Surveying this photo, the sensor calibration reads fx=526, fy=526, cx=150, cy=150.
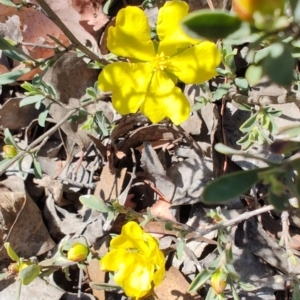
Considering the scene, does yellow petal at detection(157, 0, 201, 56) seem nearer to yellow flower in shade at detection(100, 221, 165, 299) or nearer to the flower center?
the flower center

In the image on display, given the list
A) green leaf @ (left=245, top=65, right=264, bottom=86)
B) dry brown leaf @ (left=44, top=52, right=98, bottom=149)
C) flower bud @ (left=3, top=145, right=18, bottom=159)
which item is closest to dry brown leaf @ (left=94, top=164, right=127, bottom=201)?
dry brown leaf @ (left=44, top=52, right=98, bottom=149)

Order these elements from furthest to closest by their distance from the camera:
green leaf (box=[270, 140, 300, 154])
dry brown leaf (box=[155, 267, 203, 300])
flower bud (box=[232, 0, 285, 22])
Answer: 1. dry brown leaf (box=[155, 267, 203, 300])
2. green leaf (box=[270, 140, 300, 154])
3. flower bud (box=[232, 0, 285, 22])

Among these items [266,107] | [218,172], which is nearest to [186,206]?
[218,172]

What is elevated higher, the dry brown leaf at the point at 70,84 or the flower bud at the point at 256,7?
the flower bud at the point at 256,7

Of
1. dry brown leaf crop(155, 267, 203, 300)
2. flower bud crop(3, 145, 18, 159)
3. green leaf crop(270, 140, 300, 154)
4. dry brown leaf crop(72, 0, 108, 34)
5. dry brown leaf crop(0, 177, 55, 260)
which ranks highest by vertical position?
green leaf crop(270, 140, 300, 154)

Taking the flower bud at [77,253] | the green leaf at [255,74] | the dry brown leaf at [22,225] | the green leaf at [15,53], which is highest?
the green leaf at [255,74]

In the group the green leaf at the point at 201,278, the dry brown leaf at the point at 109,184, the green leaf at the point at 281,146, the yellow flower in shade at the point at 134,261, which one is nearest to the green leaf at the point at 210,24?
the green leaf at the point at 281,146

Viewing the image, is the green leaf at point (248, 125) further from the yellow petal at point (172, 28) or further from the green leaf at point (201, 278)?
the green leaf at point (201, 278)

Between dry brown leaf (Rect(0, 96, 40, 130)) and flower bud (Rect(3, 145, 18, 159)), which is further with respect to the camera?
dry brown leaf (Rect(0, 96, 40, 130))
